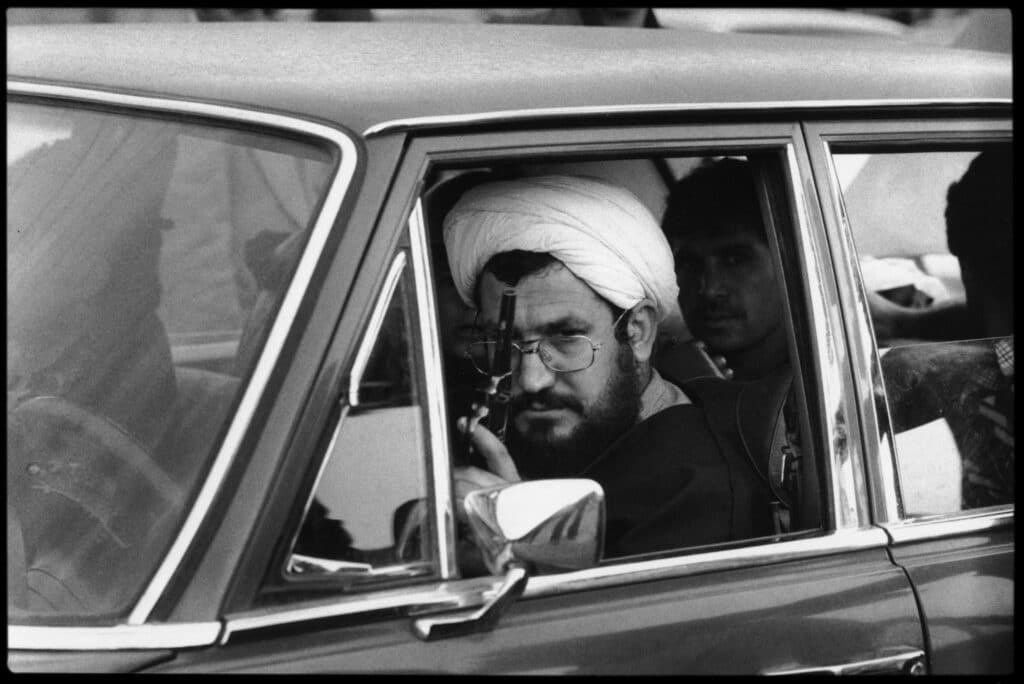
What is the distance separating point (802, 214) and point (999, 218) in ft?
2.23

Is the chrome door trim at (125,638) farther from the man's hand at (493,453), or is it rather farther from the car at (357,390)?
the man's hand at (493,453)

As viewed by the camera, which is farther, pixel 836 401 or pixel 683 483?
pixel 683 483

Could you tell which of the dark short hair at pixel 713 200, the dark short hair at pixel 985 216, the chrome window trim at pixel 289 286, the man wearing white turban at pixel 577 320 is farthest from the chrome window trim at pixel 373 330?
the dark short hair at pixel 985 216

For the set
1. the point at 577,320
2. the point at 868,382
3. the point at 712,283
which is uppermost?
the point at 712,283

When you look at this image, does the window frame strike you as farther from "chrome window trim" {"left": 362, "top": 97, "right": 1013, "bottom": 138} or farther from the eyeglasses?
the eyeglasses

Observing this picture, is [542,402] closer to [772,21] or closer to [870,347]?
[870,347]

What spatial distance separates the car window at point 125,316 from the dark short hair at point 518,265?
2.62 feet

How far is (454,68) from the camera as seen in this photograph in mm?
1863

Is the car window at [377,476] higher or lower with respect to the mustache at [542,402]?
lower

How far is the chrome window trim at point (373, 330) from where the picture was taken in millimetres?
1611

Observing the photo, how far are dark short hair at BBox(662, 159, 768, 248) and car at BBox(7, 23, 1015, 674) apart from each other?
1.83 ft

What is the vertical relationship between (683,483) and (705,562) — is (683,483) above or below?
above

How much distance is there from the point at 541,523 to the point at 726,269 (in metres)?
1.34

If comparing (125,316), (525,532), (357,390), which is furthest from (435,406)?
(125,316)
